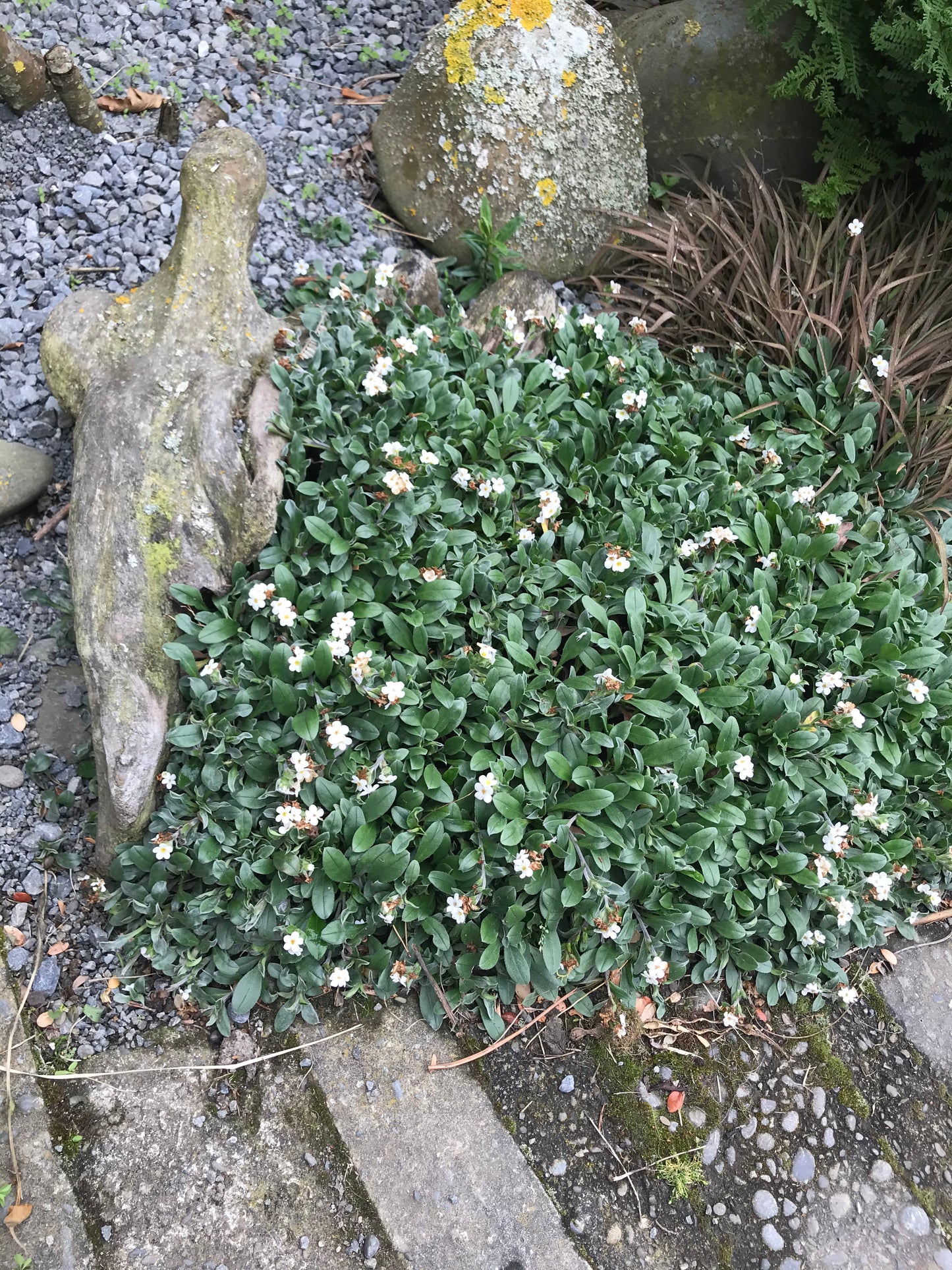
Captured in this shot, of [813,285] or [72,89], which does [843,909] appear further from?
[72,89]

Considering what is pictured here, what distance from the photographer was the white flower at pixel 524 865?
2145mm

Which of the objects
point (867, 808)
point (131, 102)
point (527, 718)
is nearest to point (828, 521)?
point (867, 808)

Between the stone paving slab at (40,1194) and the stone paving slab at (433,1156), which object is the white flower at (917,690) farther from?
the stone paving slab at (40,1194)

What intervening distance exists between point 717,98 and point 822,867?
3187mm

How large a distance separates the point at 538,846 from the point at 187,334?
1.80m

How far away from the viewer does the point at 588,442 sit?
2.86m

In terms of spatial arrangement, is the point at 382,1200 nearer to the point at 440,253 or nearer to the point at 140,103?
the point at 440,253

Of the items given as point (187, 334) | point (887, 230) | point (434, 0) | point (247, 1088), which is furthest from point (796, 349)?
point (247, 1088)

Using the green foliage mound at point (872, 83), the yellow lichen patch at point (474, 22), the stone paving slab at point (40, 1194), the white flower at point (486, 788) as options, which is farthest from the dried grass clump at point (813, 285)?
the stone paving slab at point (40, 1194)

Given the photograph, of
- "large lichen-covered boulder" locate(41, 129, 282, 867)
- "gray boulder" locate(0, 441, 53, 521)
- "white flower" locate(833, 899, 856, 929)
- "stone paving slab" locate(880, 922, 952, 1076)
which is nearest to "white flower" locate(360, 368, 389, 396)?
"large lichen-covered boulder" locate(41, 129, 282, 867)

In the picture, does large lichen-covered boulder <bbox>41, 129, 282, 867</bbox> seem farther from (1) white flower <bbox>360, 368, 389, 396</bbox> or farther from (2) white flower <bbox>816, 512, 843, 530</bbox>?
(2) white flower <bbox>816, 512, 843, 530</bbox>

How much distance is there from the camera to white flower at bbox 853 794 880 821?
2.42 m

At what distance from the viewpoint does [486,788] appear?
2217mm

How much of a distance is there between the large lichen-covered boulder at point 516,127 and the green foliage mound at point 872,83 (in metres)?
0.62
